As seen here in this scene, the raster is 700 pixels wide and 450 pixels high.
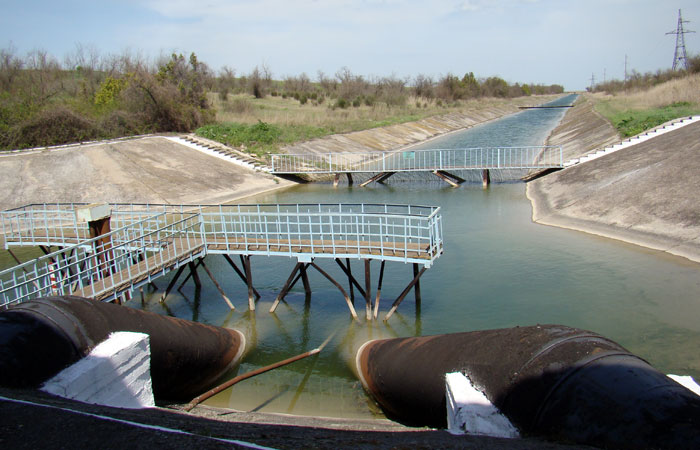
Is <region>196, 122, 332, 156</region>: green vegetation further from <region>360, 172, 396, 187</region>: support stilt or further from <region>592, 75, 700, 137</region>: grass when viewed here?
<region>592, 75, 700, 137</region>: grass

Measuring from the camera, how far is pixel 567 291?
1675cm

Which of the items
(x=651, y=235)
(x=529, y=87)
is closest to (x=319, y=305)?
(x=651, y=235)

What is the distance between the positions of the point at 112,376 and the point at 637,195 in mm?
23932

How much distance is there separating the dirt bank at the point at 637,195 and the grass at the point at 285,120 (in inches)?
949

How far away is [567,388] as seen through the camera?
575cm

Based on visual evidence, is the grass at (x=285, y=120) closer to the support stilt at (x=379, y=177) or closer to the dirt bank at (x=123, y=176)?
the dirt bank at (x=123, y=176)

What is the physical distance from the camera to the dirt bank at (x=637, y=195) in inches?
834

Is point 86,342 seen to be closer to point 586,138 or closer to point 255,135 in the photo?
point 255,135

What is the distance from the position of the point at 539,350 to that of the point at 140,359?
18.2 ft

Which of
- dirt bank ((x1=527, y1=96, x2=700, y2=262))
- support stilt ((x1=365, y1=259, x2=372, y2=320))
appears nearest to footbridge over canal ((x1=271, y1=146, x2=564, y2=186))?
dirt bank ((x1=527, y1=96, x2=700, y2=262))

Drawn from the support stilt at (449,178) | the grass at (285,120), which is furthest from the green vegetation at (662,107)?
the grass at (285,120)

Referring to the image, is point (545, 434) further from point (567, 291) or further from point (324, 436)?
point (567, 291)

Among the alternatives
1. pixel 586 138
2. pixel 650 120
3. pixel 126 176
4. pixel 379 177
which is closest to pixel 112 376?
pixel 126 176

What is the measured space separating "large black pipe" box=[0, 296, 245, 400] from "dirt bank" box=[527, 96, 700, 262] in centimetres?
1655
